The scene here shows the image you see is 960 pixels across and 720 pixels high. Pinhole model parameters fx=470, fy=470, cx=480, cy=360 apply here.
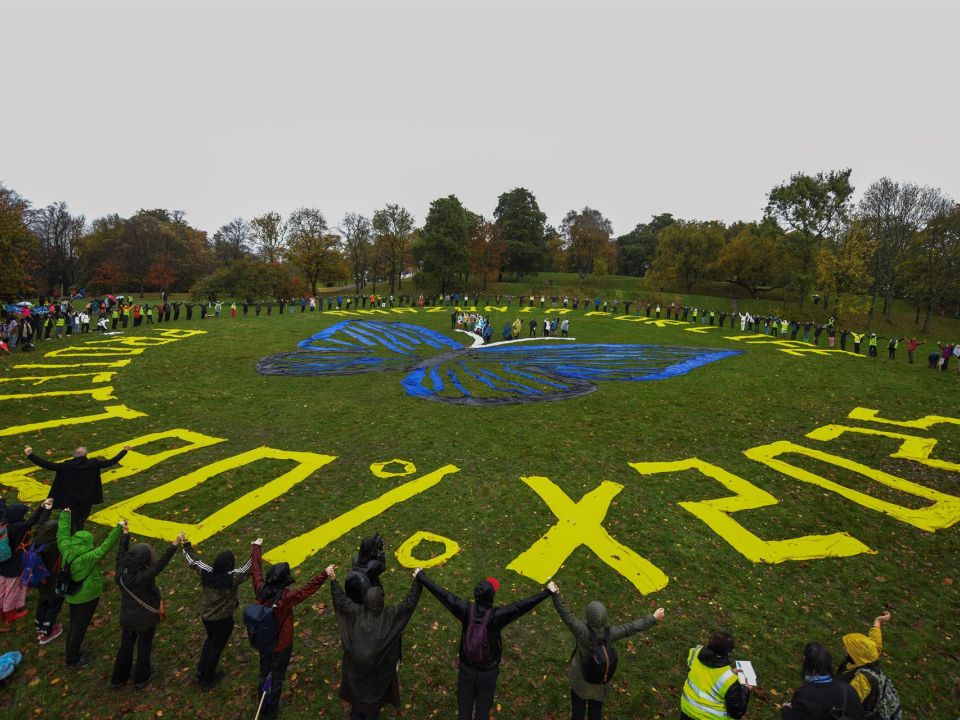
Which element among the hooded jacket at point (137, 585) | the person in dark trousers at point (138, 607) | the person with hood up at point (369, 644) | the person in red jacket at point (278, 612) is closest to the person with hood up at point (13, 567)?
the person in dark trousers at point (138, 607)

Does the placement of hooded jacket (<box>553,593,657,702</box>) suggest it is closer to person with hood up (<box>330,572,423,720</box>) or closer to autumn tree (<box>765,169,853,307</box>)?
person with hood up (<box>330,572,423,720</box>)

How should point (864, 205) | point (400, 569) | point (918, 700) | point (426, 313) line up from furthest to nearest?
point (864, 205) → point (426, 313) → point (400, 569) → point (918, 700)

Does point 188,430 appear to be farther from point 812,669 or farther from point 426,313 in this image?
point 426,313

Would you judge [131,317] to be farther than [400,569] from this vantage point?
Yes

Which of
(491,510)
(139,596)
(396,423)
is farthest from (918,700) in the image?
(396,423)

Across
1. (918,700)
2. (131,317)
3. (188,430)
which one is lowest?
(918,700)

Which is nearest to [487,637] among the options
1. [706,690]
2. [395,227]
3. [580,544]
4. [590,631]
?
[590,631]
